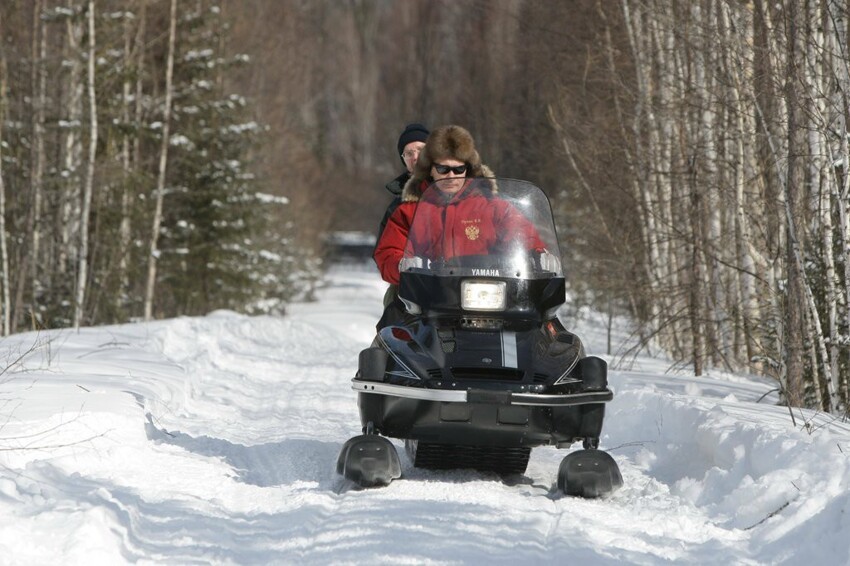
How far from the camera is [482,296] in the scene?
6152 millimetres

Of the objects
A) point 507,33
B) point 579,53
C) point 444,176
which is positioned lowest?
point 444,176

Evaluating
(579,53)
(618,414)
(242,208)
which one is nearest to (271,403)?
(618,414)

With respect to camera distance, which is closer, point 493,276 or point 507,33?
point 493,276

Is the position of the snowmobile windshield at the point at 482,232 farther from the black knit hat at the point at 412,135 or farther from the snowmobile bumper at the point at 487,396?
the black knit hat at the point at 412,135

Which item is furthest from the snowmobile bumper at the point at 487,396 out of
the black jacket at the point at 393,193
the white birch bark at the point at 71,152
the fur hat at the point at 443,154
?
the white birch bark at the point at 71,152

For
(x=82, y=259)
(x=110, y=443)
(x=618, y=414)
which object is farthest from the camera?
(x=82, y=259)

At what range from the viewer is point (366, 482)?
5680 mm

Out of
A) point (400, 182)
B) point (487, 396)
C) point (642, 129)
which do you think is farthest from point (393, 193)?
point (642, 129)

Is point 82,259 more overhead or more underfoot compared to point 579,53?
more underfoot

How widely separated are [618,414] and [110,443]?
3.95 m

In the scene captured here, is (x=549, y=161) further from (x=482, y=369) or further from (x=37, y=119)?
(x=482, y=369)

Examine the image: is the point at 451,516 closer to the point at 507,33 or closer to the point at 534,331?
the point at 534,331

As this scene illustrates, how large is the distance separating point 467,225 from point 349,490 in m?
1.70

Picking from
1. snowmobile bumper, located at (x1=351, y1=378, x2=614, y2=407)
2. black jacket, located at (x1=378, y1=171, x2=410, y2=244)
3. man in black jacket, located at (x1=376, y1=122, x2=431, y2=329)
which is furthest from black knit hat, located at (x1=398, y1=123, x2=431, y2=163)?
snowmobile bumper, located at (x1=351, y1=378, x2=614, y2=407)
